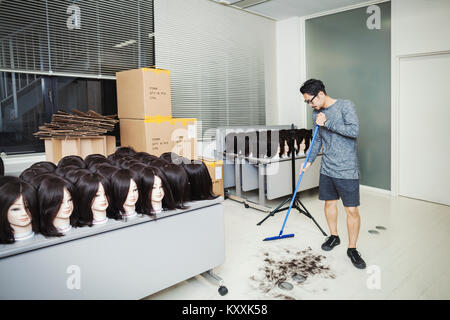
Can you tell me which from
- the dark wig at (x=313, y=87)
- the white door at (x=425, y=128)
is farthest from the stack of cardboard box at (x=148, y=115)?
the white door at (x=425, y=128)

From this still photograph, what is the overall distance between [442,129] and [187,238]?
3871 millimetres

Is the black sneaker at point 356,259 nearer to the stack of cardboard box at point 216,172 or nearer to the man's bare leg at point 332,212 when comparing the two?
the man's bare leg at point 332,212

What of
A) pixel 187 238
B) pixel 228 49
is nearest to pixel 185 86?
pixel 228 49

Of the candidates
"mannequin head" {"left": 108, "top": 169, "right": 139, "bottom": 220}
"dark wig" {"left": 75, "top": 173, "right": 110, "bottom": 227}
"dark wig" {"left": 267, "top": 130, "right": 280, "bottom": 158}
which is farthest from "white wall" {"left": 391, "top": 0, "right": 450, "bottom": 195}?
"dark wig" {"left": 75, "top": 173, "right": 110, "bottom": 227}

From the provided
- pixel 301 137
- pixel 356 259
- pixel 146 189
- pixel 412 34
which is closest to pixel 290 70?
pixel 301 137

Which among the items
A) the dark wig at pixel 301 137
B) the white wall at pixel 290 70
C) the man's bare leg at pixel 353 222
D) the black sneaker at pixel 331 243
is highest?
the white wall at pixel 290 70

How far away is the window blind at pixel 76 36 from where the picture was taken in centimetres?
343

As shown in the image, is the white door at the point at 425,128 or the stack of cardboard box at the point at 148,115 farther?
the white door at the point at 425,128

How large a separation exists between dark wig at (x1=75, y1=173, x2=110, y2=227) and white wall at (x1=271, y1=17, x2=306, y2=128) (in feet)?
15.0

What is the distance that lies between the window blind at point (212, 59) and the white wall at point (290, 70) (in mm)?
269

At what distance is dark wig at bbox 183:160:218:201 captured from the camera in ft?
7.56

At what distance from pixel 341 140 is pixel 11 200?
7.59ft

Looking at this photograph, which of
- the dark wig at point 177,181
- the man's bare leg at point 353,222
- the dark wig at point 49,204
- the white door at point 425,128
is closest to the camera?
the dark wig at point 49,204

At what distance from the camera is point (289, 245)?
10.4 feet
